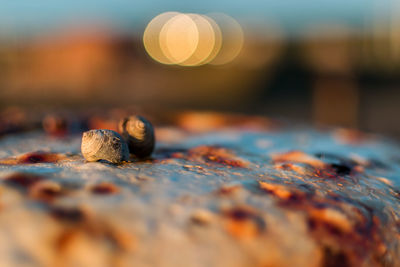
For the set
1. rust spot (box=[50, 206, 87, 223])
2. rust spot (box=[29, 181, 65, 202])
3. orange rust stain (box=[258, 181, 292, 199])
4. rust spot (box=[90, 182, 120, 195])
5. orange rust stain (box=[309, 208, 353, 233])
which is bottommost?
orange rust stain (box=[309, 208, 353, 233])

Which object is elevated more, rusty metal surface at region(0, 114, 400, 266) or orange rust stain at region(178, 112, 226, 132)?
rusty metal surface at region(0, 114, 400, 266)

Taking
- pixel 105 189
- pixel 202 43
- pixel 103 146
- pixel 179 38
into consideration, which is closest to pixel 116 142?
pixel 103 146

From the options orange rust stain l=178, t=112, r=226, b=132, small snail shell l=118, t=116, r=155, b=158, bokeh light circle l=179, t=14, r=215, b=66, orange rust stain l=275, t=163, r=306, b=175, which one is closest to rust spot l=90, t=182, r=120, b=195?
small snail shell l=118, t=116, r=155, b=158

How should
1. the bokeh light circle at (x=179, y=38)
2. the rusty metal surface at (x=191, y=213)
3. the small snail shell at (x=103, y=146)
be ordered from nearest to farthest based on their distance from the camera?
the rusty metal surface at (x=191, y=213), the small snail shell at (x=103, y=146), the bokeh light circle at (x=179, y=38)

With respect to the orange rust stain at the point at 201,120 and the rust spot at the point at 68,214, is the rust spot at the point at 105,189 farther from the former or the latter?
the orange rust stain at the point at 201,120

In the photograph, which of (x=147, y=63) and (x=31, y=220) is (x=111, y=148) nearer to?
(x=31, y=220)

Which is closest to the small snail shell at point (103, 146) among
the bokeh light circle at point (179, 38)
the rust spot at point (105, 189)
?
the rust spot at point (105, 189)

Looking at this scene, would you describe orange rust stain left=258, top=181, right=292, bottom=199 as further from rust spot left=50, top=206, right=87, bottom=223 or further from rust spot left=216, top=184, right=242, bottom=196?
rust spot left=50, top=206, right=87, bottom=223

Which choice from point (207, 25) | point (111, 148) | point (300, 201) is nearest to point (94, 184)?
point (111, 148)
